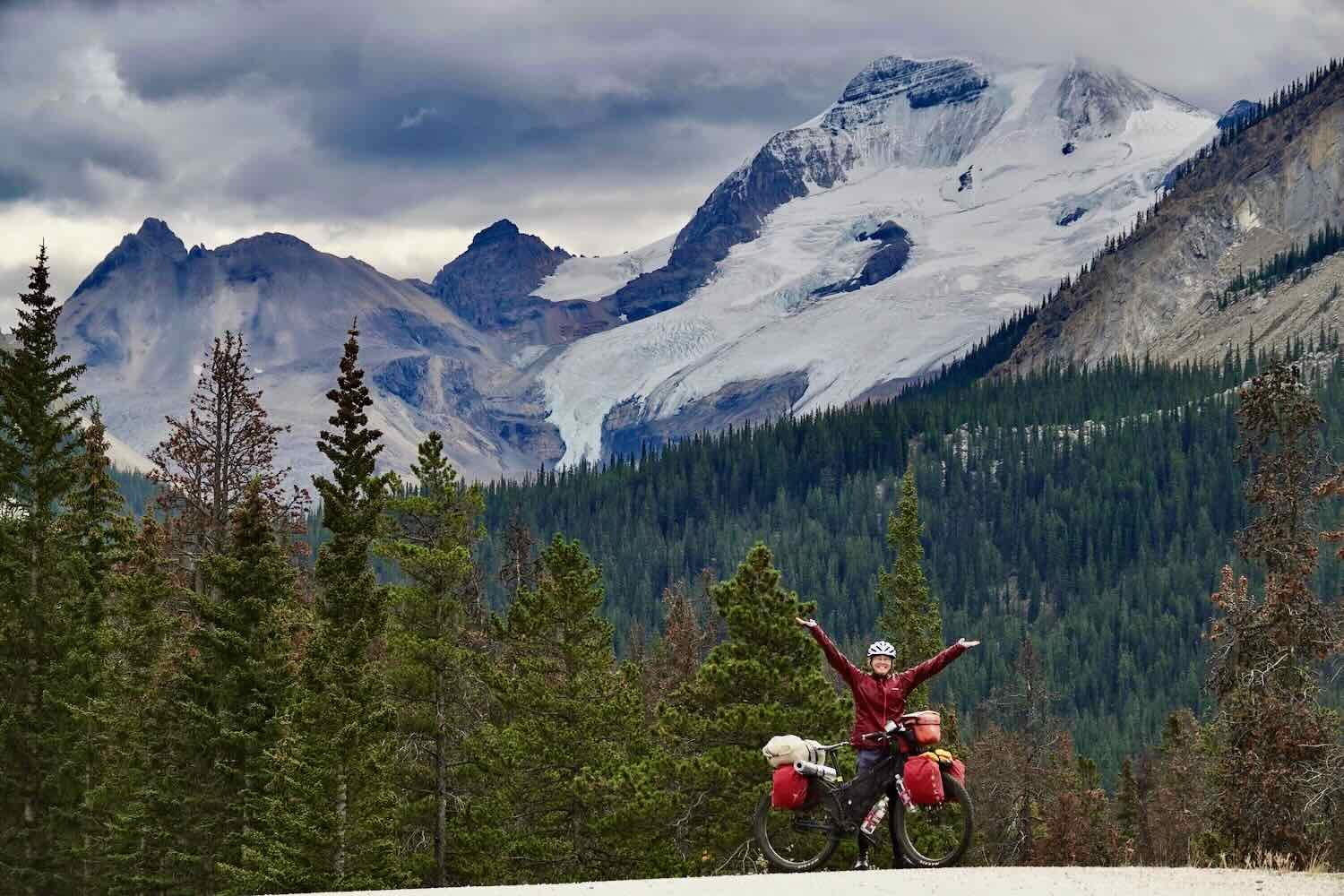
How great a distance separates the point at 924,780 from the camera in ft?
84.9

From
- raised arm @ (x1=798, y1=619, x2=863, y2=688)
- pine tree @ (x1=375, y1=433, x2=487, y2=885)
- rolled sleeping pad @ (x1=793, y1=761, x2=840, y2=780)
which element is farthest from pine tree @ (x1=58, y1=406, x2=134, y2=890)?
raised arm @ (x1=798, y1=619, x2=863, y2=688)

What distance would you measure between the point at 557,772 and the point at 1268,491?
18.4 meters

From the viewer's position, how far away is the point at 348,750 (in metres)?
43.0

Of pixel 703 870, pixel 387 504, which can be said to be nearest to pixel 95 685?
pixel 387 504

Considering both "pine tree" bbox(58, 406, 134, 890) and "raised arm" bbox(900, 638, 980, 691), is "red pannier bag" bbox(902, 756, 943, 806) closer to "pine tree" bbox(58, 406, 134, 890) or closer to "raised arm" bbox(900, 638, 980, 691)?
"raised arm" bbox(900, 638, 980, 691)

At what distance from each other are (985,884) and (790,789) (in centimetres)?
380

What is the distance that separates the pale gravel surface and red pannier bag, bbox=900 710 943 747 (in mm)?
1765

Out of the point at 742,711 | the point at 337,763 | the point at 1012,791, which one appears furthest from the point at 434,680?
the point at 1012,791

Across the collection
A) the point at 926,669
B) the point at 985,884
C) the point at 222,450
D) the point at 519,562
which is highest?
the point at 519,562

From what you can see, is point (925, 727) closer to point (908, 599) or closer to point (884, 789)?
point (884, 789)

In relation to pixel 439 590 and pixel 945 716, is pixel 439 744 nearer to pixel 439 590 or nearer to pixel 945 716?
pixel 439 590

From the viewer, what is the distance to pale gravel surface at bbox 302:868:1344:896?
76.1 ft

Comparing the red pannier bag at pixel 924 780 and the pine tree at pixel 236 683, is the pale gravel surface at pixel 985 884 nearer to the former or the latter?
the red pannier bag at pixel 924 780

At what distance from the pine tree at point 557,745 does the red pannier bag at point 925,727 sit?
2065 centimetres
